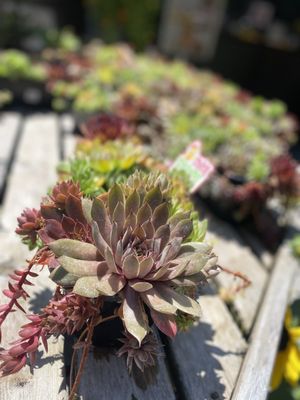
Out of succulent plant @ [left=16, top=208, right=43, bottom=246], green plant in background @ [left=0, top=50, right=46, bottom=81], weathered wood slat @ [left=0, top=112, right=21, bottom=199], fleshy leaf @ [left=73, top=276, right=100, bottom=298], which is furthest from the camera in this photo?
green plant in background @ [left=0, top=50, right=46, bottom=81]

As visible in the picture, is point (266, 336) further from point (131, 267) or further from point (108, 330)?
point (131, 267)

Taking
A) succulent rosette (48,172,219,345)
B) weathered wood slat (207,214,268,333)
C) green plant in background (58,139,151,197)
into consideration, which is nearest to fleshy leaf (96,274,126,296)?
succulent rosette (48,172,219,345)

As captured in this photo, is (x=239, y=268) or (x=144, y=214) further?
(x=239, y=268)

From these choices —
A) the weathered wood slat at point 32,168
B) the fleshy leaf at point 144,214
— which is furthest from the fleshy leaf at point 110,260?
the weathered wood slat at point 32,168

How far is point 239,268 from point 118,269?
2.95ft

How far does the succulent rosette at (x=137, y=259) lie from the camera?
0.87m

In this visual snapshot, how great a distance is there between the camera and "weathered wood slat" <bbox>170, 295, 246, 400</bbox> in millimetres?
1072

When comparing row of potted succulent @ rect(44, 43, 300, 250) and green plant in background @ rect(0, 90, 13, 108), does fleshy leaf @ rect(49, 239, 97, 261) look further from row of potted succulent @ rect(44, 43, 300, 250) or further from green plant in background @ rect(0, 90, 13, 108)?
green plant in background @ rect(0, 90, 13, 108)

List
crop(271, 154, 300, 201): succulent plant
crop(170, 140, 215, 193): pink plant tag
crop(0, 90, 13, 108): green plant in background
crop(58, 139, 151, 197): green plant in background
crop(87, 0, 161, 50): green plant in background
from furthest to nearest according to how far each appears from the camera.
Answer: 1. crop(87, 0, 161, 50): green plant in background
2. crop(0, 90, 13, 108): green plant in background
3. crop(271, 154, 300, 201): succulent plant
4. crop(170, 140, 215, 193): pink plant tag
5. crop(58, 139, 151, 197): green plant in background

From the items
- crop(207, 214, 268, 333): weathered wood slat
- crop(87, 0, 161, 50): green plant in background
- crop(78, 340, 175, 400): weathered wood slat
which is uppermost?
crop(78, 340, 175, 400): weathered wood slat

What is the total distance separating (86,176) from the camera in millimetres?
1217

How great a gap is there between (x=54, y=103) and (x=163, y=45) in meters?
3.07

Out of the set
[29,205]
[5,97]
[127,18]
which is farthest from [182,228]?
[127,18]

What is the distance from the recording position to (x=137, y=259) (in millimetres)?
851
